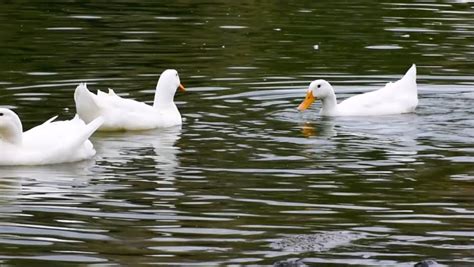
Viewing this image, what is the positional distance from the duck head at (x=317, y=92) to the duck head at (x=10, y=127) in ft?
14.2

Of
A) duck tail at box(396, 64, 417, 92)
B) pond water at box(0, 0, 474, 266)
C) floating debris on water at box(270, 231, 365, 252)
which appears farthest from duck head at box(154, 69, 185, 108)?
floating debris on water at box(270, 231, 365, 252)

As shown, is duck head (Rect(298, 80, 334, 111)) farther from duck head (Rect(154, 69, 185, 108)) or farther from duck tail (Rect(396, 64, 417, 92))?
duck head (Rect(154, 69, 185, 108))

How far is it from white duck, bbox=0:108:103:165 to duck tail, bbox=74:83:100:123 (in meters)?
1.17

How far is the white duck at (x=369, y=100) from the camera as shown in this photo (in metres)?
16.6

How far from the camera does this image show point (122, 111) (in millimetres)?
15391

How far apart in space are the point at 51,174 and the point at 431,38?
10.7m

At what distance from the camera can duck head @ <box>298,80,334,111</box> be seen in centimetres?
1655

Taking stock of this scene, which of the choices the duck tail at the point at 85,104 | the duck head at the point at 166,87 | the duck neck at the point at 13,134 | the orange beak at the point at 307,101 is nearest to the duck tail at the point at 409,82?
the orange beak at the point at 307,101

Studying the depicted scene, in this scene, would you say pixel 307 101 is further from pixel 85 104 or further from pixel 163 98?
pixel 85 104

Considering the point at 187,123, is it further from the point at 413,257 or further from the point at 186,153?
the point at 413,257

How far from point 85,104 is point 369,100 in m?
3.39

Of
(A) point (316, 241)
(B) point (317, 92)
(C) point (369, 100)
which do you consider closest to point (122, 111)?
(B) point (317, 92)

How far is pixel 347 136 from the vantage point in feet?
49.5

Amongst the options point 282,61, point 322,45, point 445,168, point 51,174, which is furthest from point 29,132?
point 322,45
